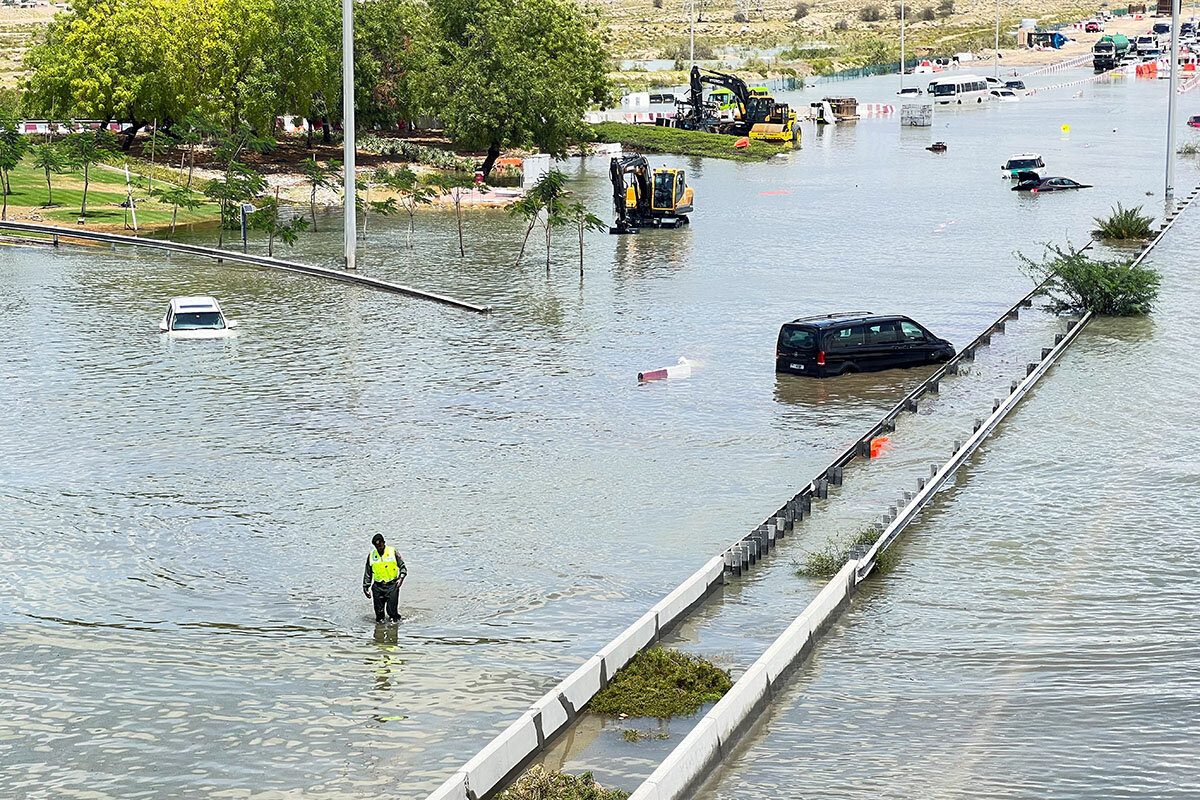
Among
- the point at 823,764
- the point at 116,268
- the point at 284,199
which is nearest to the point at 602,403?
the point at 823,764

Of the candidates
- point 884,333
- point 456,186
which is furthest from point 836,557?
point 456,186

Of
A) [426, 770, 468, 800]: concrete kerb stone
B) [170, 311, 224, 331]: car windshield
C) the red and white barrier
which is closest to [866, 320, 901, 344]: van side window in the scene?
[170, 311, 224, 331]: car windshield

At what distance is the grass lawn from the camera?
2586 inches

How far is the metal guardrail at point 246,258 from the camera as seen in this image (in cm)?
4925

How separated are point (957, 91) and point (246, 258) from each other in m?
109

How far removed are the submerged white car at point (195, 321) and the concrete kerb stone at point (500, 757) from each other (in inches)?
1110

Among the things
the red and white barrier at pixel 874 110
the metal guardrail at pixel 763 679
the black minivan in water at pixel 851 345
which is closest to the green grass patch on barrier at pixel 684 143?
the red and white barrier at pixel 874 110

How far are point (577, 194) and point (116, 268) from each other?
3340 cm

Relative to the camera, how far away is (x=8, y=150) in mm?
64938

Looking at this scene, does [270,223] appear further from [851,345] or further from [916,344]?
[916,344]

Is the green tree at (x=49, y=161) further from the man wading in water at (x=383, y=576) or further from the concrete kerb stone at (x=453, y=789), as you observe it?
the concrete kerb stone at (x=453, y=789)

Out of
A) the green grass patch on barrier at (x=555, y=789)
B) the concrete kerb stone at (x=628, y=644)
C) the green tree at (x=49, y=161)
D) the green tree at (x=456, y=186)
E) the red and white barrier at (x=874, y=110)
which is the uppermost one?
the red and white barrier at (x=874, y=110)

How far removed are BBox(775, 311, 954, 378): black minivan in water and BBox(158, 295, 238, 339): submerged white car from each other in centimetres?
1556

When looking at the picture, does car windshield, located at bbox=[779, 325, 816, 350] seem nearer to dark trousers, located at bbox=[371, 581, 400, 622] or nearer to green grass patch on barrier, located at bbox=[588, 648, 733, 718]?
dark trousers, located at bbox=[371, 581, 400, 622]
